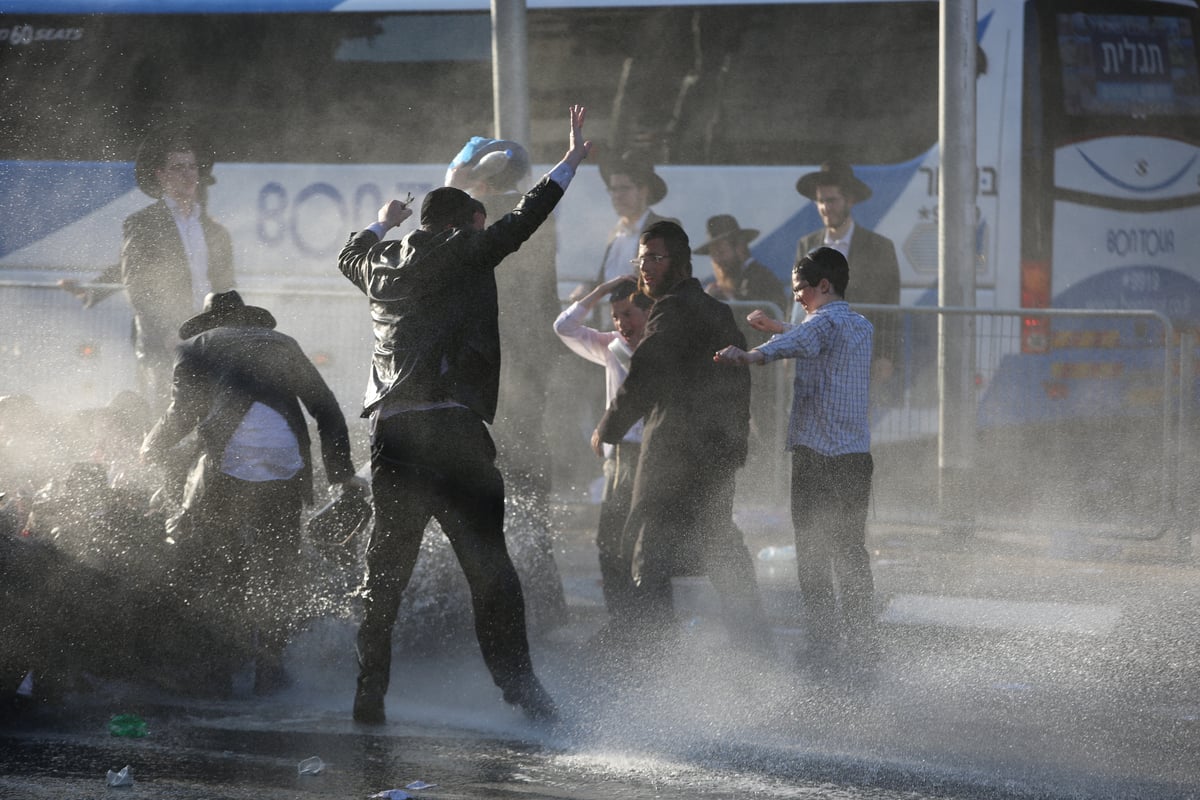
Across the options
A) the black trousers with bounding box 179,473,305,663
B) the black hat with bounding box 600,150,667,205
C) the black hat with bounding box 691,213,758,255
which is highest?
the black hat with bounding box 600,150,667,205

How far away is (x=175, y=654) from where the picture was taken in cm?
575

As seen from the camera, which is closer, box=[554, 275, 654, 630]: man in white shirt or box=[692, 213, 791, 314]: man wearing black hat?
box=[554, 275, 654, 630]: man in white shirt

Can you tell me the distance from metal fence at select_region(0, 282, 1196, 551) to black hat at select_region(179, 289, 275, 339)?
10.4 feet

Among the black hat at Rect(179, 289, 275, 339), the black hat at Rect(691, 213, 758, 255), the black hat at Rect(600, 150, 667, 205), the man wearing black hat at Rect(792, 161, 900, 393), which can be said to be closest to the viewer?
the black hat at Rect(179, 289, 275, 339)

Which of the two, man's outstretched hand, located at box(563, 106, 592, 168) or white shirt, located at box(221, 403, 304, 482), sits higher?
man's outstretched hand, located at box(563, 106, 592, 168)

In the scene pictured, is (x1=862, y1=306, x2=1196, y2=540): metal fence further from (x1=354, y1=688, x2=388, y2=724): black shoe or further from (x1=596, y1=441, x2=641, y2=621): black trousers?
(x1=354, y1=688, x2=388, y2=724): black shoe

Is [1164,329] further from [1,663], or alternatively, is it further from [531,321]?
[1,663]

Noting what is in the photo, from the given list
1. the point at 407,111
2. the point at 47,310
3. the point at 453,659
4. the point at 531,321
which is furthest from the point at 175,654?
the point at 407,111

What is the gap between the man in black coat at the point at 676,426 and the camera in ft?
19.9

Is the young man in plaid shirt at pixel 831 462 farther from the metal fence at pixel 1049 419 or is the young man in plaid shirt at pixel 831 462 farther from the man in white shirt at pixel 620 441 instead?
the metal fence at pixel 1049 419

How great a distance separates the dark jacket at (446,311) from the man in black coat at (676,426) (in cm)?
99

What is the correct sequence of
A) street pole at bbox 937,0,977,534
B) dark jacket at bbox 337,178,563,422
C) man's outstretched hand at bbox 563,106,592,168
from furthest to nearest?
1. street pole at bbox 937,0,977,534
2. man's outstretched hand at bbox 563,106,592,168
3. dark jacket at bbox 337,178,563,422

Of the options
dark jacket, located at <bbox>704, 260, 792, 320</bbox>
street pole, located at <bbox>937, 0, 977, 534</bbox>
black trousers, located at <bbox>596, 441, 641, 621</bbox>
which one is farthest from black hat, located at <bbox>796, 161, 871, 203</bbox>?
black trousers, located at <bbox>596, 441, 641, 621</bbox>

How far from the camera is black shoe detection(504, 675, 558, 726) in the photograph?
5.20 m
